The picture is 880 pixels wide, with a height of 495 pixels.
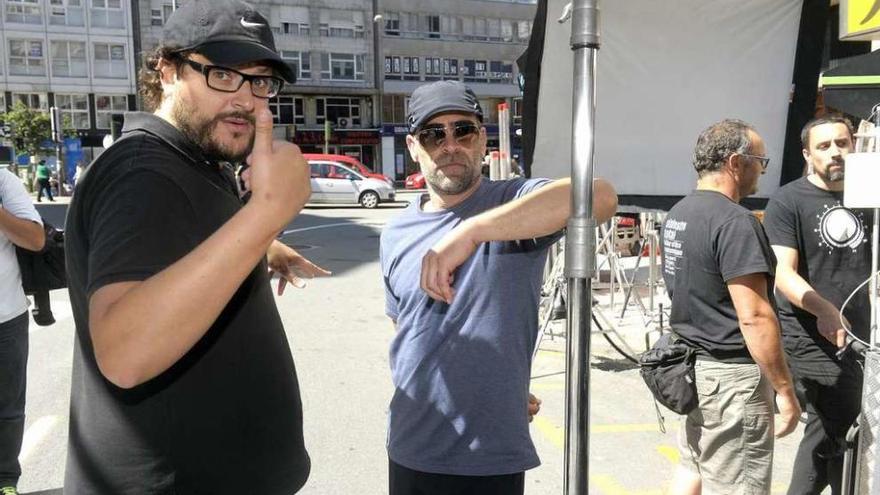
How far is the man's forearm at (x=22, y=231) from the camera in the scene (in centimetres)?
342

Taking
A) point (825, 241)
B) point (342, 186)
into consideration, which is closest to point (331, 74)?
point (342, 186)

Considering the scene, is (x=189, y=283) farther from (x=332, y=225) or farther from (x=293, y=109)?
(x=293, y=109)

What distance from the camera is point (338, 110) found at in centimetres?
4303

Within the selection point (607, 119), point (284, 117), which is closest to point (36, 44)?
point (284, 117)

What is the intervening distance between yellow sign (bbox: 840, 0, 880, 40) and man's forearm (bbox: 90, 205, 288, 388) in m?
2.52

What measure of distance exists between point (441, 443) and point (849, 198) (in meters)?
1.53

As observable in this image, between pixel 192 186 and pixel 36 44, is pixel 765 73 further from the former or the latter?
pixel 36 44

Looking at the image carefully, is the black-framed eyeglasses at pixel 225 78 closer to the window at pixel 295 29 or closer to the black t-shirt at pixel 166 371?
the black t-shirt at pixel 166 371

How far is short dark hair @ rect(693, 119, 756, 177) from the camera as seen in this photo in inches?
114

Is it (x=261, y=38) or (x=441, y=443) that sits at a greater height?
(x=261, y=38)

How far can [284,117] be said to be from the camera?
4112 cm

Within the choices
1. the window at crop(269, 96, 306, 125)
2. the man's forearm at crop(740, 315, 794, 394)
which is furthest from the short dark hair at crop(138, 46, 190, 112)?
the window at crop(269, 96, 306, 125)

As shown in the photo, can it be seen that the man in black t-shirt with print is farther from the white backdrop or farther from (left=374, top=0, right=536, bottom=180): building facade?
(left=374, top=0, right=536, bottom=180): building facade

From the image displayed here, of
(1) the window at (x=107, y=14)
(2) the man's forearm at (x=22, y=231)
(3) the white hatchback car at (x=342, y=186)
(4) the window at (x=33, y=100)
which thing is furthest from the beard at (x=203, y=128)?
(1) the window at (x=107, y=14)
